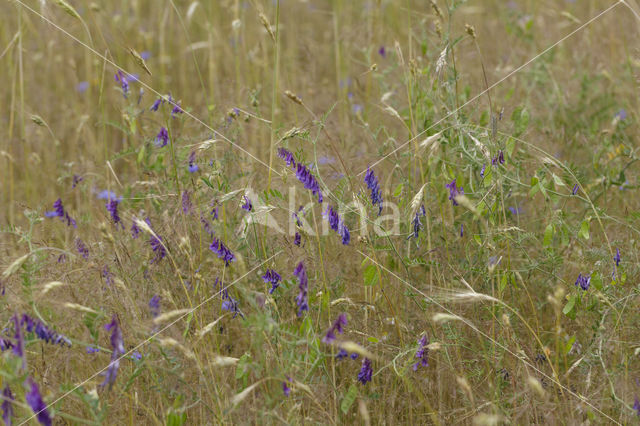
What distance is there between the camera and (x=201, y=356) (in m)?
1.83

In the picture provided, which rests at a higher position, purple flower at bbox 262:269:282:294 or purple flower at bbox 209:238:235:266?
purple flower at bbox 209:238:235:266

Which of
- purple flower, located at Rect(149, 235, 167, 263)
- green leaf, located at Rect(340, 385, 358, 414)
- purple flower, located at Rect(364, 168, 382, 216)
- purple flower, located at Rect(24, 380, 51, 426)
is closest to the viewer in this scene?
purple flower, located at Rect(24, 380, 51, 426)

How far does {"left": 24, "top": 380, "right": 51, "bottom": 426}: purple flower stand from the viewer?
4.52 feet

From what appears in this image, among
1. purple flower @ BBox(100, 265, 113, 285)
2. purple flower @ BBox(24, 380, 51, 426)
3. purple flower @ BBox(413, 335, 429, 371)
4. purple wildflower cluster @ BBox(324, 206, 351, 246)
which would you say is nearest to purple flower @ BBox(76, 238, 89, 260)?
purple flower @ BBox(100, 265, 113, 285)

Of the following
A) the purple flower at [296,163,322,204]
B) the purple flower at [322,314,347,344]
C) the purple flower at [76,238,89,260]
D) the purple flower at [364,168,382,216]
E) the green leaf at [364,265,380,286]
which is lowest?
the green leaf at [364,265,380,286]

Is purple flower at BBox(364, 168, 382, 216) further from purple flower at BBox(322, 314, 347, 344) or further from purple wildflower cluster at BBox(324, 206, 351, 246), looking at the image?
purple flower at BBox(322, 314, 347, 344)

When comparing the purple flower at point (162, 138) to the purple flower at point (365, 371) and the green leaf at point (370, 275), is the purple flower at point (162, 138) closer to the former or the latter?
the green leaf at point (370, 275)

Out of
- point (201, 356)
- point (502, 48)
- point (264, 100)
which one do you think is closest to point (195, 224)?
point (201, 356)

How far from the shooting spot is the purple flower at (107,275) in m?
1.90

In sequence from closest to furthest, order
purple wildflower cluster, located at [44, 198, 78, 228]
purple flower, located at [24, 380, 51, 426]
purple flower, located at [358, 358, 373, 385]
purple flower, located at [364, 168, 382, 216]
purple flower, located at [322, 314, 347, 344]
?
purple flower, located at [24, 380, 51, 426]
purple flower, located at [322, 314, 347, 344]
purple flower, located at [358, 358, 373, 385]
purple flower, located at [364, 168, 382, 216]
purple wildflower cluster, located at [44, 198, 78, 228]

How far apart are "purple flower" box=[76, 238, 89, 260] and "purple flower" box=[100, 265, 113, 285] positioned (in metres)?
0.13

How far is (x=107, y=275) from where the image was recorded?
1924 mm

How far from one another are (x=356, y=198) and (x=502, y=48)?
2.61 metres

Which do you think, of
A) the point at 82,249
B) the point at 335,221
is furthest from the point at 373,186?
the point at 82,249
